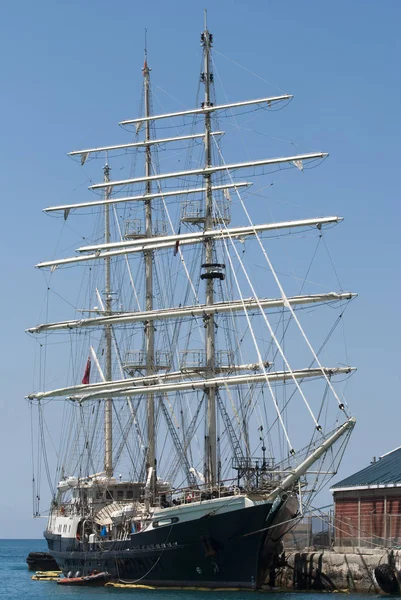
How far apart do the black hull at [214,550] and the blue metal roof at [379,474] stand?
12.0 ft

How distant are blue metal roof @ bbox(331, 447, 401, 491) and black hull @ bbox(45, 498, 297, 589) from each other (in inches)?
144

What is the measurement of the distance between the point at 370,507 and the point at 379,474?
7.03ft

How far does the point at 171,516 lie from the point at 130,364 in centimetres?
1910

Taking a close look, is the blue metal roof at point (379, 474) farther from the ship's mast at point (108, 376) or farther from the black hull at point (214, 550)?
the ship's mast at point (108, 376)

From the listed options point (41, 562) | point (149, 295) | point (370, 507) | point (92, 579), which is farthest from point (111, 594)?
point (41, 562)

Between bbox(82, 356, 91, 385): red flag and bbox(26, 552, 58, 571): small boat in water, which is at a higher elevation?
bbox(82, 356, 91, 385): red flag

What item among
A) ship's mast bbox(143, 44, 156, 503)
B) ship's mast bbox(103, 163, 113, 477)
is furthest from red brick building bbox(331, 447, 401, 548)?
ship's mast bbox(103, 163, 113, 477)

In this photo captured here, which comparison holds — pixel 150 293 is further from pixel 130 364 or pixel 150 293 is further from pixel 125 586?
pixel 125 586

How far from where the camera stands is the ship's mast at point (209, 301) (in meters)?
66.4

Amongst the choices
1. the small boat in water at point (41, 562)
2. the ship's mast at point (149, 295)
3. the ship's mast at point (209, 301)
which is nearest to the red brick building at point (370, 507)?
the ship's mast at point (209, 301)

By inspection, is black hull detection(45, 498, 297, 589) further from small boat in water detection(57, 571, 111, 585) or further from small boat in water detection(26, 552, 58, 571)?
small boat in water detection(26, 552, 58, 571)

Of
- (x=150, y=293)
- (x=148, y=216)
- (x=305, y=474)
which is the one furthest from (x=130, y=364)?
(x=305, y=474)

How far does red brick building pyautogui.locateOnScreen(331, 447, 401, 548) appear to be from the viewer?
189ft

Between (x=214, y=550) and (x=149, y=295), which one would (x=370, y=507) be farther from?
(x=149, y=295)
